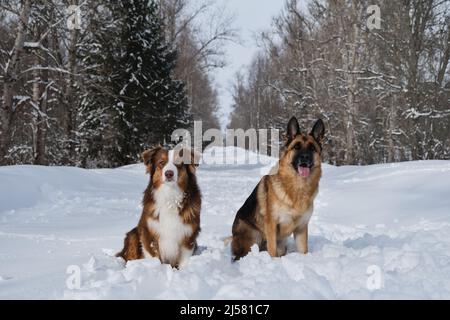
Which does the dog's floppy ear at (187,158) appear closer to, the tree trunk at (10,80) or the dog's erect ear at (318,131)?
the dog's erect ear at (318,131)

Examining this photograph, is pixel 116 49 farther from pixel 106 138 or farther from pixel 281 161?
pixel 281 161

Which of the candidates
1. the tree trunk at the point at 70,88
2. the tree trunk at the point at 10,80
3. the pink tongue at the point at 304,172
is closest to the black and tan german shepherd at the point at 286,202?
the pink tongue at the point at 304,172

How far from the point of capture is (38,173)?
10125mm

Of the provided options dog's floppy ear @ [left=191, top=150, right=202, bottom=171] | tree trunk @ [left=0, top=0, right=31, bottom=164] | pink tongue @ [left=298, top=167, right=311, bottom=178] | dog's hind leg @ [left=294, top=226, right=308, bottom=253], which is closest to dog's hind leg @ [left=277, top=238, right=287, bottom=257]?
dog's hind leg @ [left=294, top=226, right=308, bottom=253]

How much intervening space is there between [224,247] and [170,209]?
1.17 meters

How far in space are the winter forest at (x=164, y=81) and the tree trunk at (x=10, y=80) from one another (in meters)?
0.03

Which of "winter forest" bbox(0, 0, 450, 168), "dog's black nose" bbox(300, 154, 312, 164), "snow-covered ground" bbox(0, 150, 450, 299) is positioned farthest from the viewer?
"winter forest" bbox(0, 0, 450, 168)

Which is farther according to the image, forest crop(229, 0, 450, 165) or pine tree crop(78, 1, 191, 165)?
pine tree crop(78, 1, 191, 165)

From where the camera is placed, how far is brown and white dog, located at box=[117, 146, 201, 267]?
4367mm

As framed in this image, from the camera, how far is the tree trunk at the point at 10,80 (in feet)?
39.2

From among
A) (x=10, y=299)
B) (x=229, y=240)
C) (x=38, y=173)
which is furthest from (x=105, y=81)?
(x=10, y=299)

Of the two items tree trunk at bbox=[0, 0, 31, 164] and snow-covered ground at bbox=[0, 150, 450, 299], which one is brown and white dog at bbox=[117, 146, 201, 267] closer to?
snow-covered ground at bbox=[0, 150, 450, 299]

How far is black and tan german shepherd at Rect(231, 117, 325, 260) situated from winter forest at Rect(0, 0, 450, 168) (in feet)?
31.9

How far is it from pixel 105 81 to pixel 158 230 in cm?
1674
